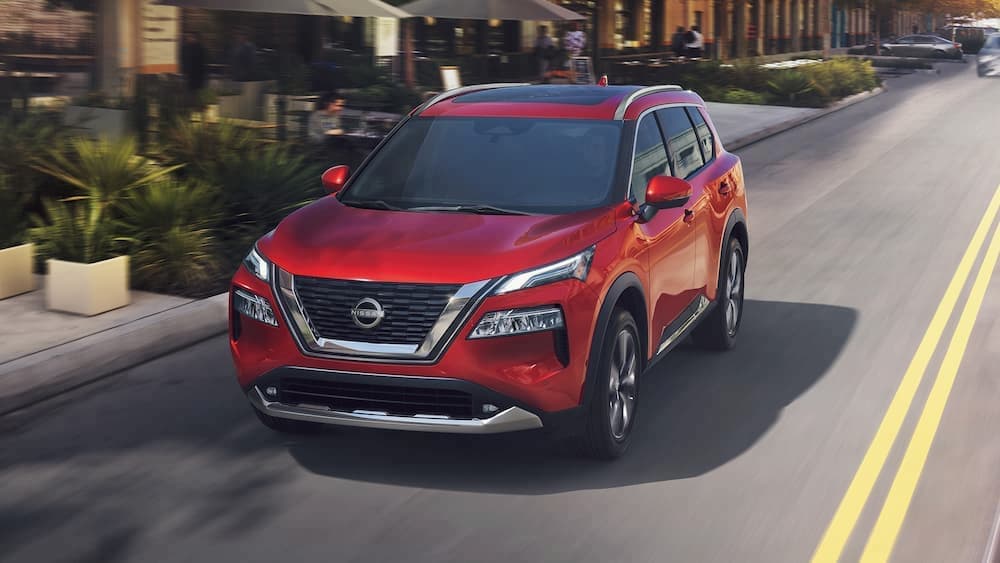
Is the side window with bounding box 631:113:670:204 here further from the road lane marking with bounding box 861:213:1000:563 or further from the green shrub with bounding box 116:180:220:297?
the green shrub with bounding box 116:180:220:297

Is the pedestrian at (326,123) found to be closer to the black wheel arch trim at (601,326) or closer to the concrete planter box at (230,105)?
the concrete planter box at (230,105)

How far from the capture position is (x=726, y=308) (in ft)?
28.3

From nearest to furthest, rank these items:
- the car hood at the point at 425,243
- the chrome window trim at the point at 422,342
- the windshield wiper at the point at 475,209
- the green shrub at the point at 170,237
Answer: the chrome window trim at the point at 422,342 → the car hood at the point at 425,243 → the windshield wiper at the point at 475,209 → the green shrub at the point at 170,237


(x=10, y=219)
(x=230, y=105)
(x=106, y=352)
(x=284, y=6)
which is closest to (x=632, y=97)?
(x=106, y=352)

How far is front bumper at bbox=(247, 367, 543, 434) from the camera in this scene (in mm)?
5766

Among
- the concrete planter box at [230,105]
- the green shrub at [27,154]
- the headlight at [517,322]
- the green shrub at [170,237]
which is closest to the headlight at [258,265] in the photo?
the headlight at [517,322]

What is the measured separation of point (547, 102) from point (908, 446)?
2668 millimetres

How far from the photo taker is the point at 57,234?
9977 millimetres

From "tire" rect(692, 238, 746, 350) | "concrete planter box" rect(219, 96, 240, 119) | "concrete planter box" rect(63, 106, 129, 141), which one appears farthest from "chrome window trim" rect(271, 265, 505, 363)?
"concrete planter box" rect(219, 96, 240, 119)

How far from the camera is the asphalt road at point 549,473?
5395mm

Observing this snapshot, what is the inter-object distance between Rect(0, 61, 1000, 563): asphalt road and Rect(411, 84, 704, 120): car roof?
1.68 metres

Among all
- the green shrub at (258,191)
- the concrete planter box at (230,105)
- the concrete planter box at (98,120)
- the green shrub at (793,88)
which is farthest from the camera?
the green shrub at (793,88)

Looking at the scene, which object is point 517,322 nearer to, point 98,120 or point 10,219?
point 10,219

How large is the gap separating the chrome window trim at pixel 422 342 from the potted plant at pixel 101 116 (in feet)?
24.6
